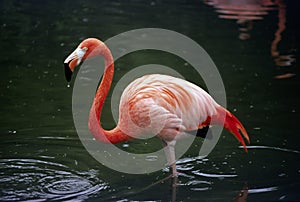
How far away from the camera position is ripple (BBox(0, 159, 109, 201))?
4.13 metres

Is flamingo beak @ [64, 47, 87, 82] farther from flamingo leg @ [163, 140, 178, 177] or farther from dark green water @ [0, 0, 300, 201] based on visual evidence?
flamingo leg @ [163, 140, 178, 177]

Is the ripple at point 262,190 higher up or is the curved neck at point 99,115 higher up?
the curved neck at point 99,115

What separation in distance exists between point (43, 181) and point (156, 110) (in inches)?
36.2

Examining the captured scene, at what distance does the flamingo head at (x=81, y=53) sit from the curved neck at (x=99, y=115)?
59 mm

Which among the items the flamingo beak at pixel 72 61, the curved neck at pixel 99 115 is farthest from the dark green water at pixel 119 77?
the flamingo beak at pixel 72 61

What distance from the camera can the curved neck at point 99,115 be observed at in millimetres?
4289

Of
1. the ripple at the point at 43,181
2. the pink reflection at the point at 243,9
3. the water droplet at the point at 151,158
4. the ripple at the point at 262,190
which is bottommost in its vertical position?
the ripple at the point at 262,190

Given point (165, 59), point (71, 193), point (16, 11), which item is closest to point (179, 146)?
point (71, 193)

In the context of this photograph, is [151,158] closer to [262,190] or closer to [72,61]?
[262,190]

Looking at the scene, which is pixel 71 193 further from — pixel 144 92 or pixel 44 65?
pixel 44 65

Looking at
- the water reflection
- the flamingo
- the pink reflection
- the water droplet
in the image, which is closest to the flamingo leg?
the flamingo

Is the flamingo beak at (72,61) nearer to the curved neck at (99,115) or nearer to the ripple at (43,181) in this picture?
the curved neck at (99,115)

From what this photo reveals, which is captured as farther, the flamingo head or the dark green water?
the dark green water

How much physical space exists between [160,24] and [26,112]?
4087 mm
